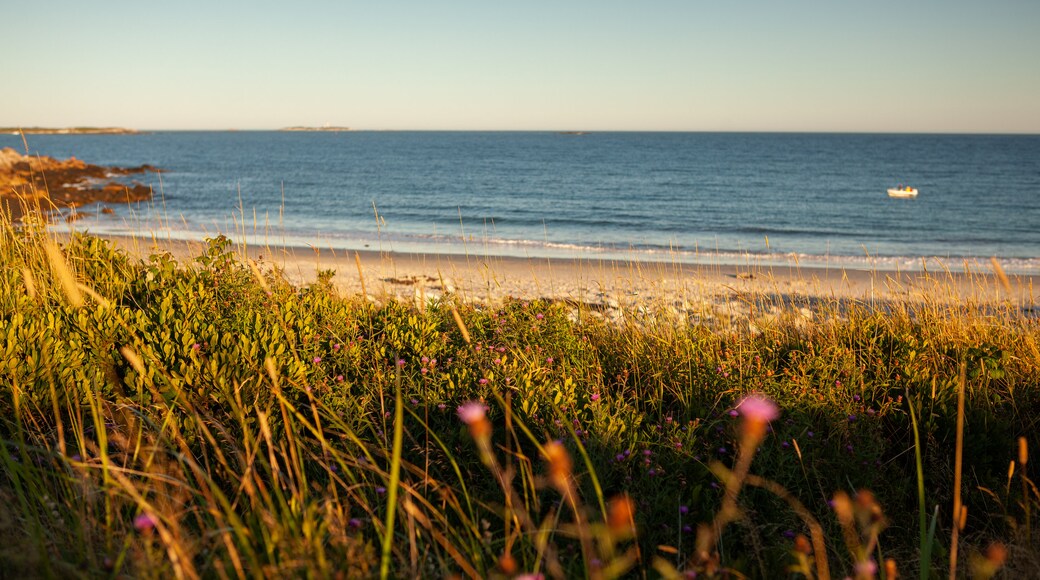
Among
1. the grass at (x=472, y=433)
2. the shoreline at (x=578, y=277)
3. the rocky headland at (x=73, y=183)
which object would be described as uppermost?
the rocky headland at (x=73, y=183)

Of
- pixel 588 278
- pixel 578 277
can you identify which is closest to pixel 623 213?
pixel 588 278

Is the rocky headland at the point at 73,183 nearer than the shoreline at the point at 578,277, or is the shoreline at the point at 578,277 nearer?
the shoreline at the point at 578,277

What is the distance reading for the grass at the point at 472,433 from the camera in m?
2.41

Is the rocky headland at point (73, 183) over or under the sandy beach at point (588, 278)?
over

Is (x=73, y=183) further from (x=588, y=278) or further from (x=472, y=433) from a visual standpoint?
(x=472, y=433)

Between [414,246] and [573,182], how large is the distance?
25167mm

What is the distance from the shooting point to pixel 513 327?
15.1 ft

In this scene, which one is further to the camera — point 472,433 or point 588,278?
point 588,278

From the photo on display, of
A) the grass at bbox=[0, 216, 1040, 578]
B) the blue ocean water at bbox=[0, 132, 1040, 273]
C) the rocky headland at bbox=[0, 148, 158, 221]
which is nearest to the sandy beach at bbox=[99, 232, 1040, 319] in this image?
the blue ocean water at bbox=[0, 132, 1040, 273]

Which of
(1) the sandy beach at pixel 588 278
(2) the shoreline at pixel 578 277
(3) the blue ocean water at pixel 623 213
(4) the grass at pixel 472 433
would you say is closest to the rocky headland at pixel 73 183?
(3) the blue ocean water at pixel 623 213

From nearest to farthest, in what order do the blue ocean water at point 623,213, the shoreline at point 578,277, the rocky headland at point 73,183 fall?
the shoreline at point 578,277
the blue ocean water at point 623,213
the rocky headland at point 73,183

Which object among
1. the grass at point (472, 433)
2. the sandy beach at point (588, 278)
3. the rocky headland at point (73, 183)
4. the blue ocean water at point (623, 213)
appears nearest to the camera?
the grass at point (472, 433)

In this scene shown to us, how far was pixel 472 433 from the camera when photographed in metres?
2.24

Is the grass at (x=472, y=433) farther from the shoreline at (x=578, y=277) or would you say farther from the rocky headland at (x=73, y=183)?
the rocky headland at (x=73, y=183)
